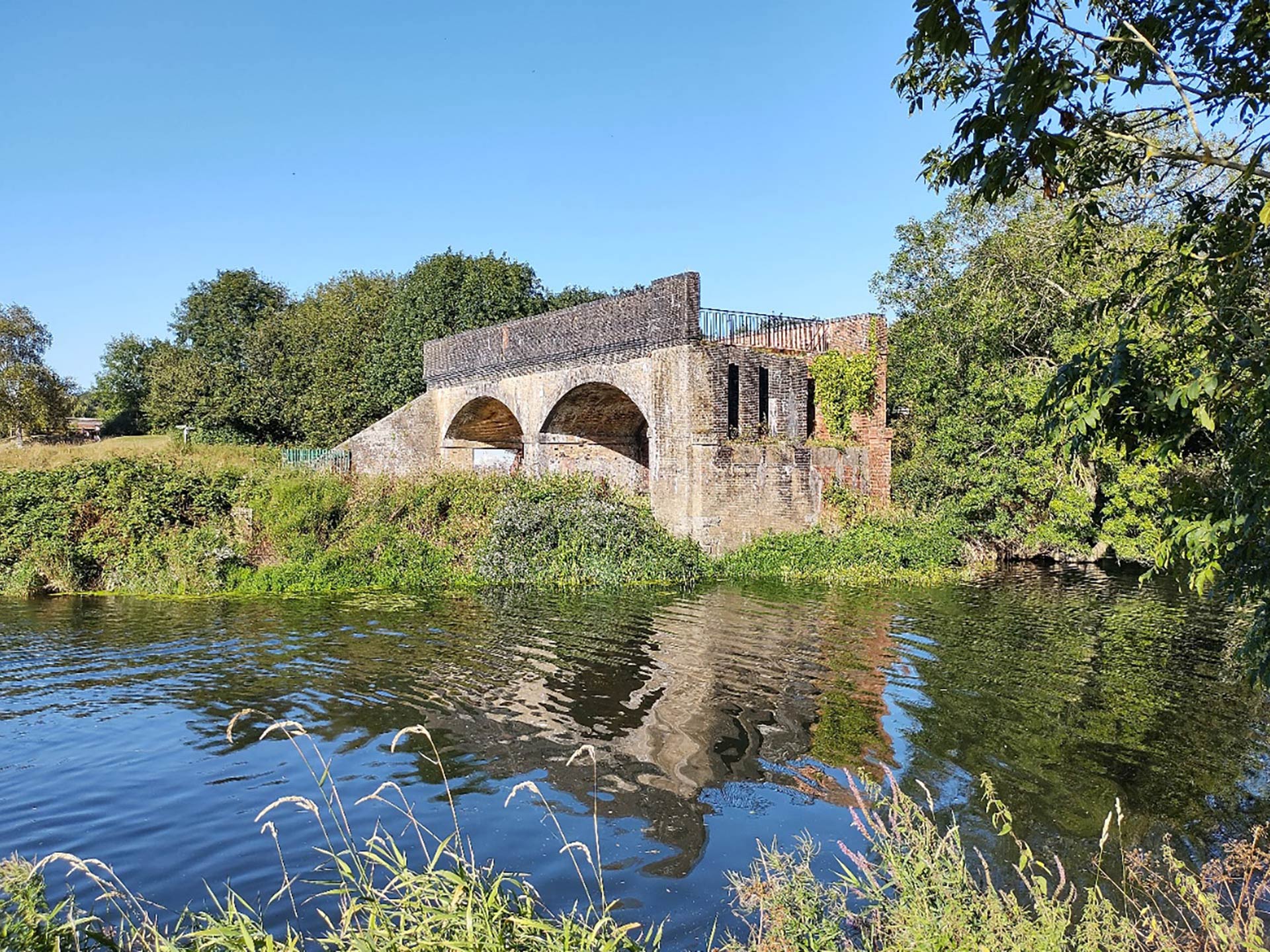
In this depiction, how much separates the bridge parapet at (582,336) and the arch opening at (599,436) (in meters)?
1.12

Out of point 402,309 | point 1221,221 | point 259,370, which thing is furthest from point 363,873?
point 259,370

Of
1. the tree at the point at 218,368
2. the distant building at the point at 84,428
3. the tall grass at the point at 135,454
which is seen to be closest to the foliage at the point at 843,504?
the tall grass at the point at 135,454

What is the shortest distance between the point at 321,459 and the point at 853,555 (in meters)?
14.5

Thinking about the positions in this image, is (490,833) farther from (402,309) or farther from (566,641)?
(402,309)

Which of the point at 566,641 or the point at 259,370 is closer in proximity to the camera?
the point at 566,641

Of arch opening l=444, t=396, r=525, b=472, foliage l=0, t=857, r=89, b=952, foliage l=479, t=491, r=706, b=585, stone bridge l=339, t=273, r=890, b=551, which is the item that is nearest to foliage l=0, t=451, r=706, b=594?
foliage l=479, t=491, r=706, b=585

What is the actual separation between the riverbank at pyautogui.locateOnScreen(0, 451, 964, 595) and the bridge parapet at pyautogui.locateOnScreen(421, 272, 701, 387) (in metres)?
3.11

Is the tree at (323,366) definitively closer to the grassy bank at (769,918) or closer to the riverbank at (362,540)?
the riverbank at (362,540)

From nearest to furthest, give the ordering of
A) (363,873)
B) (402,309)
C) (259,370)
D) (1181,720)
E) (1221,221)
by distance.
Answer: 1. (363,873)
2. (1221,221)
3. (1181,720)
4. (402,309)
5. (259,370)

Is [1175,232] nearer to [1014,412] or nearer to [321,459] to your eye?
[1014,412]

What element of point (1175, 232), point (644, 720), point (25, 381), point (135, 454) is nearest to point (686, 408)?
point (644, 720)

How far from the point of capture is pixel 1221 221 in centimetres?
433

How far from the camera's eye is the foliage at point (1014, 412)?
56.1 ft

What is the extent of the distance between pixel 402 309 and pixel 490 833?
27.6 m
